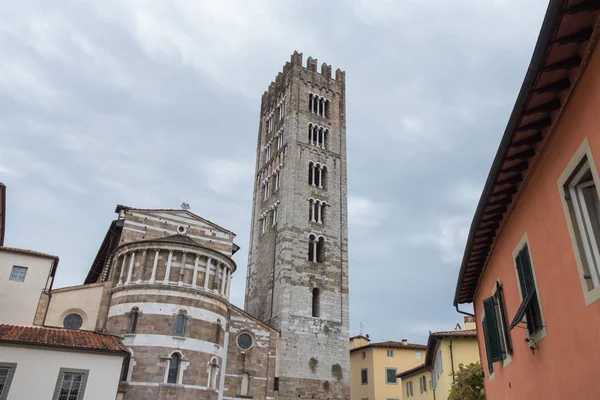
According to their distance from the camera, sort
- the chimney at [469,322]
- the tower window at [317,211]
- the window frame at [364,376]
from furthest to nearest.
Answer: the window frame at [364,376], the tower window at [317,211], the chimney at [469,322]

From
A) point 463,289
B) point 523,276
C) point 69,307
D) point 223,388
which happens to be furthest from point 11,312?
point 523,276

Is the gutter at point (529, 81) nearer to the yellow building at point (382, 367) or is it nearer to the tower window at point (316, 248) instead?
the tower window at point (316, 248)

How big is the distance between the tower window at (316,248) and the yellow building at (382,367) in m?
11.5

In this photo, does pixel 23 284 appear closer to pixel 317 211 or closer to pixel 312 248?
pixel 312 248

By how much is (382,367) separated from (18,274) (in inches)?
1296

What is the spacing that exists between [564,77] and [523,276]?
413 cm

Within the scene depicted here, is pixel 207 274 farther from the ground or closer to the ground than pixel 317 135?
closer to the ground

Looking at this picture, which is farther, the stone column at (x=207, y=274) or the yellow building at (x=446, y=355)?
the stone column at (x=207, y=274)

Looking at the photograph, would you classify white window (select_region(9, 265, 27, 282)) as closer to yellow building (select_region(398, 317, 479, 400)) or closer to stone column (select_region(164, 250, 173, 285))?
stone column (select_region(164, 250, 173, 285))

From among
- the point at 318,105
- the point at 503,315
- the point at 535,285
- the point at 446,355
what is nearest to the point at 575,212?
the point at 535,285

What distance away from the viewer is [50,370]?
2183cm

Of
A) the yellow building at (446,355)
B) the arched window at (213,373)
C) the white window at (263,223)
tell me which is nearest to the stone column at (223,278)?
the arched window at (213,373)

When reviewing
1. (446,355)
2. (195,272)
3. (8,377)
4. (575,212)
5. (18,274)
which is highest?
(195,272)

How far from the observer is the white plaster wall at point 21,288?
25734 mm
